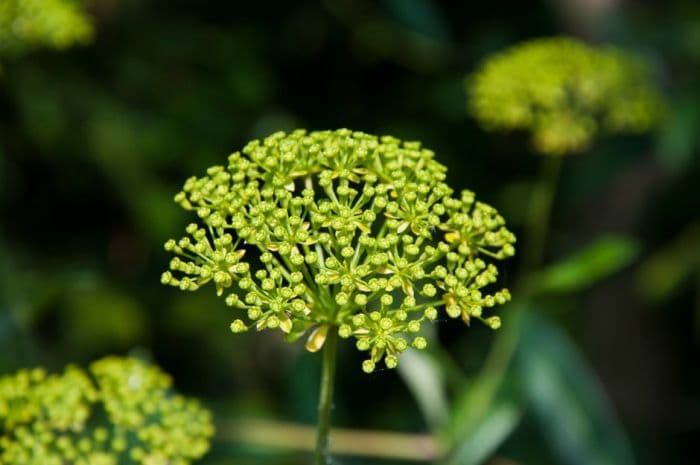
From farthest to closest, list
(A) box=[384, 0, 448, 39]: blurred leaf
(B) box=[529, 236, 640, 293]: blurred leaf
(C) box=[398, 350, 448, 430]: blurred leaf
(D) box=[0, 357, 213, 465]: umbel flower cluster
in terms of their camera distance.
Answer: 1. (A) box=[384, 0, 448, 39]: blurred leaf
2. (C) box=[398, 350, 448, 430]: blurred leaf
3. (B) box=[529, 236, 640, 293]: blurred leaf
4. (D) box=[0, 357, 213, 465]: umbel flower cluster

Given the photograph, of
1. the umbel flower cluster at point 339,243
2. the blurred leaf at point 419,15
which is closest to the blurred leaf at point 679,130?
the blurred leaf at point 419,15

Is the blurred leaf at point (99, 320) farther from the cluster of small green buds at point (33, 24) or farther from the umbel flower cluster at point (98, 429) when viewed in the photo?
the umbel flower cluster at point (98, 429)

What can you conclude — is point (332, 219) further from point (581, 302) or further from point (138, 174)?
point (581, 302)

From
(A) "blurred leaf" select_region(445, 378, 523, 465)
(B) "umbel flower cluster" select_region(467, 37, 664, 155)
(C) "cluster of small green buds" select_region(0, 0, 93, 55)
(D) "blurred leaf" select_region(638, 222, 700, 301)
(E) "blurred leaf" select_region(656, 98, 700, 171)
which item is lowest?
(A) "blurred leaf" select_region(445, 378, 523, 465)

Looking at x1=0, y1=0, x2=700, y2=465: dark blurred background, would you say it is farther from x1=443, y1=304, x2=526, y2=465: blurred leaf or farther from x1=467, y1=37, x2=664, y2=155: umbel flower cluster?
x1=443, y1=304, x2=526, y2=465: blurred leaf

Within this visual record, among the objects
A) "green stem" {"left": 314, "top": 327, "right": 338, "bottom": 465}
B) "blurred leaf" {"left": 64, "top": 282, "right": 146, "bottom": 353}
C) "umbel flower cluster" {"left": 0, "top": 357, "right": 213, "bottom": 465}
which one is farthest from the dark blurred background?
"green stem" {"left": 314, "top": 327, "right": 338, "bottom": 465}

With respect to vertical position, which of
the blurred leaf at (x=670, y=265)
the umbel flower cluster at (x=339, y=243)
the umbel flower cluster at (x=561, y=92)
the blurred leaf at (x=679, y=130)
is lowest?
the umbel flower cluster at (x=339, y=243)

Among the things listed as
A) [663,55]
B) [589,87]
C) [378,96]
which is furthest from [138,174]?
[663,55]
